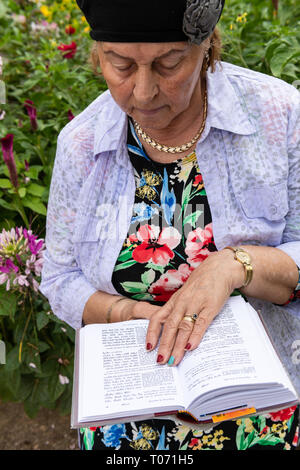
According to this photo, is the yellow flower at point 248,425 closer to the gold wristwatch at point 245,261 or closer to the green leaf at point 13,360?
the gold wristwatch at point 245,261

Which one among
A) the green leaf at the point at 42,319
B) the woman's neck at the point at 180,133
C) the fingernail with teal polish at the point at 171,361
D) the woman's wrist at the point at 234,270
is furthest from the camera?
the green leaf at the point at 42,319

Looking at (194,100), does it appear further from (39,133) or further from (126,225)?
(39,133)

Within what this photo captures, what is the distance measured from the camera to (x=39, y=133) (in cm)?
225

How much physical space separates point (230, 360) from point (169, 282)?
48 centimetres

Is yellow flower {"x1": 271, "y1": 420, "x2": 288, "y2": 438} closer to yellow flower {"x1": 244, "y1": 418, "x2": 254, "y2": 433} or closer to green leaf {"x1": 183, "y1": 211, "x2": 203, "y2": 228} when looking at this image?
yellow flower {"x1": 244, "y1": 418, "x2": 254, "y2": 433}

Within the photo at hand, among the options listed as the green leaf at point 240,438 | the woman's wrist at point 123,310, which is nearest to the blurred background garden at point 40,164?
the woman's wrist at point 123,310

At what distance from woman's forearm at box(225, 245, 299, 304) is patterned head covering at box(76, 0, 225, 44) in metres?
0.67

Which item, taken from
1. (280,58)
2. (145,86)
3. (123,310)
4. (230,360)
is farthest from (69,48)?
(230,360)

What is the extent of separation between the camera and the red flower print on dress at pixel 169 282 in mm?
1553

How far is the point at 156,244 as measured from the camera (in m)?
1.53

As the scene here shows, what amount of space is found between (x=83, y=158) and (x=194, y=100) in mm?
412

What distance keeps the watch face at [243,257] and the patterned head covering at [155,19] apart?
64cm
